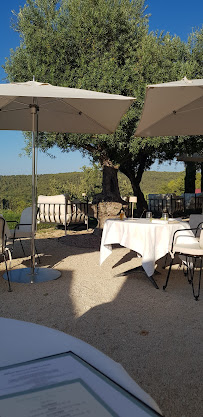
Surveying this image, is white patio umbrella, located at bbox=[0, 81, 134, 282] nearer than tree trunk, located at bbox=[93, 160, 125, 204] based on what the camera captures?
Yes

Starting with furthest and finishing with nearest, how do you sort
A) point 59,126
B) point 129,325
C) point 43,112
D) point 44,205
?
point 44,205
point 59,126
point 43,112
point 129,325

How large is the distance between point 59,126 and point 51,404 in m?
5.55

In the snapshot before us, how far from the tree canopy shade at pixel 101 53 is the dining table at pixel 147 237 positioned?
4.07 m

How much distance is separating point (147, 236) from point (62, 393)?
152 inches

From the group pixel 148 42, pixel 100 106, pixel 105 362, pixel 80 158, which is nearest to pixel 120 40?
pixel 148 42

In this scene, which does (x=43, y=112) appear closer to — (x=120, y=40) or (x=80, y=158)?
(x=120, y=40)

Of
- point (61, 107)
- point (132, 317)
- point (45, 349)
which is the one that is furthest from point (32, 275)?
point (45, 349)

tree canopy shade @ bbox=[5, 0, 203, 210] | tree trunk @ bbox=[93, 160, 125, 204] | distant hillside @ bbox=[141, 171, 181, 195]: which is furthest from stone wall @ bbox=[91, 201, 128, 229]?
distant hillside @ bbox=[141, 171, 181, 195]

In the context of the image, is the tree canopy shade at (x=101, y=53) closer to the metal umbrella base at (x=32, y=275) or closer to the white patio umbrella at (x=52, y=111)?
the white patio umbrella at (x=52, y=111)

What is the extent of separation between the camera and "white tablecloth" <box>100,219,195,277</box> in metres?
4.45

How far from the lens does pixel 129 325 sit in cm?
310

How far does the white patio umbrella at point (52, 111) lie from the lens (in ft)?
12.6

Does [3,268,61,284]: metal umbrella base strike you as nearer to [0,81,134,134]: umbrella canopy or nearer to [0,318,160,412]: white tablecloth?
[0,81,134,134]: umbrella canopy

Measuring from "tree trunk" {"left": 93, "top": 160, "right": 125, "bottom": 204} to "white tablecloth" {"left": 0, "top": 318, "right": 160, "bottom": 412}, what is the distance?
9032 mm
